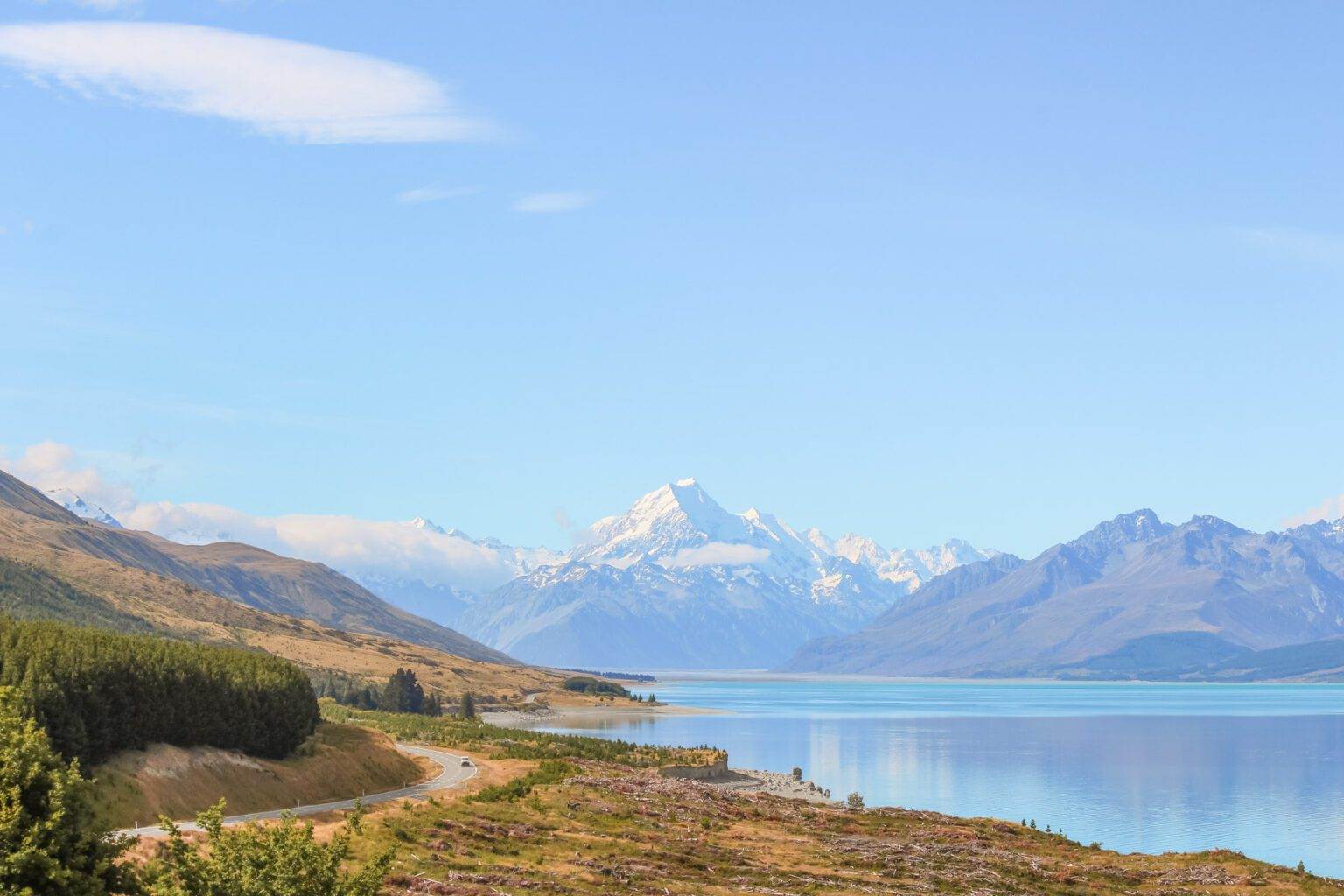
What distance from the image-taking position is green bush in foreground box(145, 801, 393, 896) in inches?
1503

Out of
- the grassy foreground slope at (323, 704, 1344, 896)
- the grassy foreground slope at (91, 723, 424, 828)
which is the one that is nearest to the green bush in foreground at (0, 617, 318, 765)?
the grassy foreground slope at (91, 723, 424, 828)

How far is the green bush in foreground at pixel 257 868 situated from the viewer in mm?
38188

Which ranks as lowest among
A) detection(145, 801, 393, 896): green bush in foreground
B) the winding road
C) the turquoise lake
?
the turquoise lake

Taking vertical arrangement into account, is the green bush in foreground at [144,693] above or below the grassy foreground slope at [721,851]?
above

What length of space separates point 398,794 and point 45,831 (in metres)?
47.7

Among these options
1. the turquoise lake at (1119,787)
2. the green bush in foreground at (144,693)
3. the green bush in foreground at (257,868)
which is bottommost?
the turquoise lake at (1119,787)

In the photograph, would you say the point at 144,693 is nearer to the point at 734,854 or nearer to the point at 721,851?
the point at 721,851

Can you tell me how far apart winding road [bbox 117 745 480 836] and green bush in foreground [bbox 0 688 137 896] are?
1504 cm

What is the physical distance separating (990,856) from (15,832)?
54.1 m

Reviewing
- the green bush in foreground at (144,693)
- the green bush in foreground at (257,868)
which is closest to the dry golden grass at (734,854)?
the green bush in foreground at (257,868)

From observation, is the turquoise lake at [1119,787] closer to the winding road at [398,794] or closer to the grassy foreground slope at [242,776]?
the winding road at [398,794]

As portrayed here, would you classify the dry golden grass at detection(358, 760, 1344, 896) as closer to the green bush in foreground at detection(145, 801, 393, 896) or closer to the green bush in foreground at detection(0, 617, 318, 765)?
the green bush in foreground at detection(145, 801, 393, 896)

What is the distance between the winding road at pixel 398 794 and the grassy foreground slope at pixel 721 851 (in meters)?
4.26

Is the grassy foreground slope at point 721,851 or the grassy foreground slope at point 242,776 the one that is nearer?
the grassy foreground slope at point 721,851
